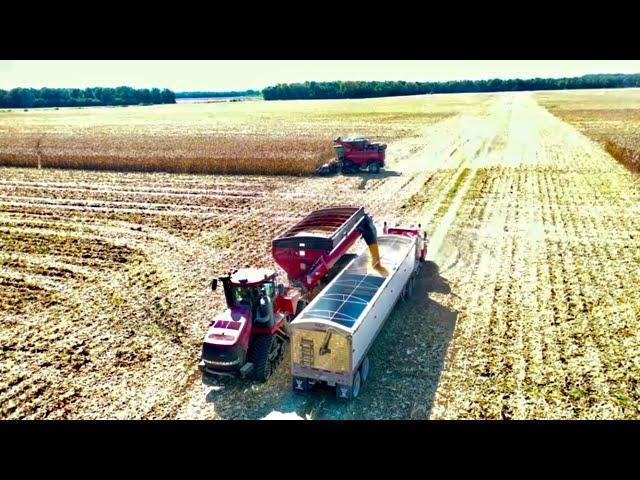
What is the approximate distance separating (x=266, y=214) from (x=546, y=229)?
12878mm

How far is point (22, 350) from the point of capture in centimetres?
1204

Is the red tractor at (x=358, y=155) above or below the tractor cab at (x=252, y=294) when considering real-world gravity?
above

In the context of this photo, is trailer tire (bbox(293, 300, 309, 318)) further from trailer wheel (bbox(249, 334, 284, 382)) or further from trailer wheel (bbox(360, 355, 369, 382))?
trailer wheel (bbox(360, 355, 369, 382))

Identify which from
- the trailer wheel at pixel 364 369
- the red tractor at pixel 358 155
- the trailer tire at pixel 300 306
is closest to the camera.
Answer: the trailer wheel at pixel 364 369

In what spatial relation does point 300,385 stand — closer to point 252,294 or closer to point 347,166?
point 252,294

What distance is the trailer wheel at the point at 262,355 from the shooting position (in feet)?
35.4

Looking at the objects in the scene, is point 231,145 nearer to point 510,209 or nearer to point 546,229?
point 510,209

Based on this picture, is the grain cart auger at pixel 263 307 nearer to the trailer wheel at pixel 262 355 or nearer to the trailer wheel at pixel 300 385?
the trailer wheel at pixel 262 355

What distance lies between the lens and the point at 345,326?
984cm

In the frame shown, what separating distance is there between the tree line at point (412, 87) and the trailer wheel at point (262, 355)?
15683 centimetres

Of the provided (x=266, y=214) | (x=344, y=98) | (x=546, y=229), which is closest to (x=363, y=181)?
(x=266, y=214)

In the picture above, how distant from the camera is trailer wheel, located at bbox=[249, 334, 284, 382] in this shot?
1078 cm

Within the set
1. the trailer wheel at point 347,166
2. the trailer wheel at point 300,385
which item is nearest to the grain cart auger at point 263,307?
the trailer wheel at point 300,385
